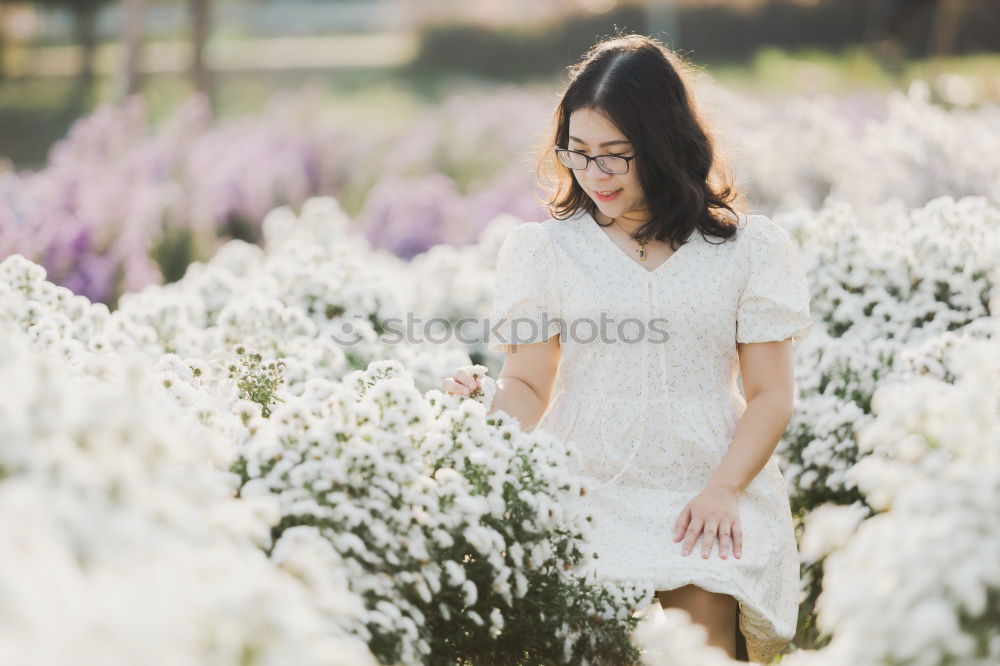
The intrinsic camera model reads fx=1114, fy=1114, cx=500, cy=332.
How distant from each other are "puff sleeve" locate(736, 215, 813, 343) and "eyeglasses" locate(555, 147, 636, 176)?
0.42 m

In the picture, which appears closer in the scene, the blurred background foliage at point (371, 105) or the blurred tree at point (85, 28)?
the blurred background foliage at point (371, 105)

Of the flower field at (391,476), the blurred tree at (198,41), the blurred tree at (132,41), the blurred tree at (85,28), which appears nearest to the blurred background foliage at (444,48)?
the blurred tree at (85,28)

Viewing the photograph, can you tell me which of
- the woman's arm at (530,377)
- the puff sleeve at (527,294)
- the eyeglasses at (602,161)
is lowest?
the woman's arm at (530,377)

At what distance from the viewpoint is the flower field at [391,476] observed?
4.75ft

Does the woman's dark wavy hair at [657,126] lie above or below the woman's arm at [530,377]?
above

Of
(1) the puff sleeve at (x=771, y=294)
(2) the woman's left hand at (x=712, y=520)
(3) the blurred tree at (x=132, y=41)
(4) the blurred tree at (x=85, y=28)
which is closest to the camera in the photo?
(2) the woman's left hand at (x=712, y=520)

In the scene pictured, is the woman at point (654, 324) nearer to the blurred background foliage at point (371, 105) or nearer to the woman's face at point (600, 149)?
the woman's face at point (600, 149)

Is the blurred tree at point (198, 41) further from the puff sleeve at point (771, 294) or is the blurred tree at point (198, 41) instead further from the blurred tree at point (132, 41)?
the puff sleeve at point (771, 294)

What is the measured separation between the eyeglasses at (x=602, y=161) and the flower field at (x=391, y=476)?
802mm

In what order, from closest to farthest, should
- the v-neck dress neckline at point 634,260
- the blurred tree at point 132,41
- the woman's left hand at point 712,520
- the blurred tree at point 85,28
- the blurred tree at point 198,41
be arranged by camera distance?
the woman's left hand at point 712,520, the v-neck dress neckline at point 634,260, the blurred tree at point 132,41, the blurred tree at point 198,41, the blurred tree at point 85,28

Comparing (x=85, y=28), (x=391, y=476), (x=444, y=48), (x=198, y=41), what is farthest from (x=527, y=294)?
(x=85, y=28)

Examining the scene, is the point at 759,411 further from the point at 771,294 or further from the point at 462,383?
the point at 462,383

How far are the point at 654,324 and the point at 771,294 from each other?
1.09ft

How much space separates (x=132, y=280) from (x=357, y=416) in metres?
4.27
